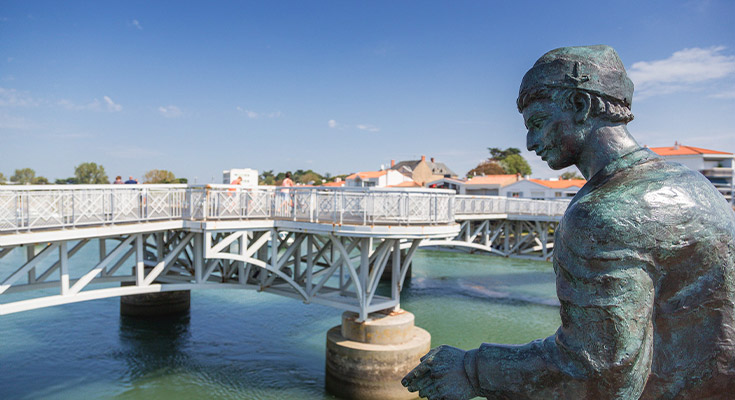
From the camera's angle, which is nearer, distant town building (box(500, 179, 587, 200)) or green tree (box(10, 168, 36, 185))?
distant town building (box(500, 179, 587, 200))

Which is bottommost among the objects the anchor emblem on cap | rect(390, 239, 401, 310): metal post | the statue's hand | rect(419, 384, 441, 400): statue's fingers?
rect(390, 239, 401, 310): metal post

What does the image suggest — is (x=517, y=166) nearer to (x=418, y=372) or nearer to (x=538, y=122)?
(x=538, y=122)

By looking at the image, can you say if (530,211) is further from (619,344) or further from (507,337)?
(619,344)

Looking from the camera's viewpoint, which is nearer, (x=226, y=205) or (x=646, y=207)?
(x=646, y=207)

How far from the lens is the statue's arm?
5.12ft

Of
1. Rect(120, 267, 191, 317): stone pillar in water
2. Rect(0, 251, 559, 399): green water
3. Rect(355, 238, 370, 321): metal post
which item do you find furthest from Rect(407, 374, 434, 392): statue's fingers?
Rect(120, 267, 191, 317): stone pillar in water

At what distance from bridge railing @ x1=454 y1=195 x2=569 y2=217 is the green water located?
512 centimetres

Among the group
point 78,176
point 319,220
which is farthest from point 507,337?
point 78,176

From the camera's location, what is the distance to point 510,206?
26547 millimetres

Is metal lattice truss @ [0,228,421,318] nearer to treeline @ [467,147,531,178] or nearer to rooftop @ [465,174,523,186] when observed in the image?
rooftop @ [465,174,523,186]

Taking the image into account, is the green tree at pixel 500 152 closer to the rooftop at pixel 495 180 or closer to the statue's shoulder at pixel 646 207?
the rooftop at pixel 495 180

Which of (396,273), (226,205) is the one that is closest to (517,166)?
(396,273)

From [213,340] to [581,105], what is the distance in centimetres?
2003

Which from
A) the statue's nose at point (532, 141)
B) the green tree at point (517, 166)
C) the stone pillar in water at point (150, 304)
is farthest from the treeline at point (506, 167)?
the statue's nose at point (532, 141)
